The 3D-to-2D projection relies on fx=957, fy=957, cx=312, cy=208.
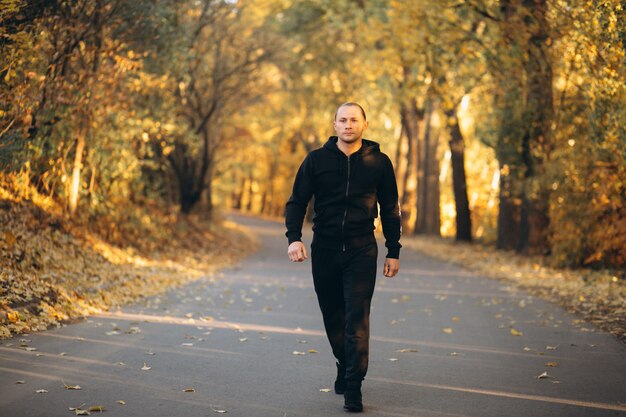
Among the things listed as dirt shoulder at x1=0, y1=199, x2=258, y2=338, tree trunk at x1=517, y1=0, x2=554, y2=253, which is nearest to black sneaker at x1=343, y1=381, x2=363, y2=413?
dirt shoulder at x1=0, y1=199, x2=258, y2=338

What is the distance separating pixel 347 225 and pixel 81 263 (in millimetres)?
10120

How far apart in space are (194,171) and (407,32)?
30.9ft

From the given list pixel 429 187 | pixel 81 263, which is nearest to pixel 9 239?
pixel 81 263

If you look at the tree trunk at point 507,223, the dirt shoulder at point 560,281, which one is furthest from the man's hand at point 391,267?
the tree trunk at point 507,223

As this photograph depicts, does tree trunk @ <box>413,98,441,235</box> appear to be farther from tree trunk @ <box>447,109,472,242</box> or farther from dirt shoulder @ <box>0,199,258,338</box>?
dirt shoulder @ <box>0,199,258,338</box>

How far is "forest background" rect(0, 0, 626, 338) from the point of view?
1473cm

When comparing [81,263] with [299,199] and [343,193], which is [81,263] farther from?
[343,193]

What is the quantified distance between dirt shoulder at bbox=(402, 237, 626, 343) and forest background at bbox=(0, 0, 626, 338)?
49 cm

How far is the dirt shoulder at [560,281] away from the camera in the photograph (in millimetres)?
12929

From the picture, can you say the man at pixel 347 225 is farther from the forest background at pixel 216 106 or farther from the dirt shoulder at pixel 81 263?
the forest background at pixel 216 106

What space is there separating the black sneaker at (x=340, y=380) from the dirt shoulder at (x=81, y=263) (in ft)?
12.4

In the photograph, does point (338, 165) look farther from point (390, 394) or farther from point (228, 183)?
point (228, 183)

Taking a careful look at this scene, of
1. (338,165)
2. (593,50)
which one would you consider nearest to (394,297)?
(593,50)

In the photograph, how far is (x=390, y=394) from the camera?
7.34m
